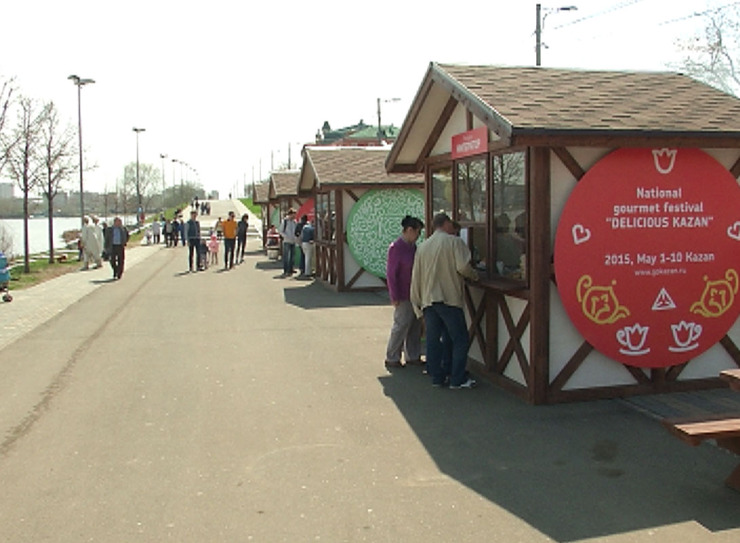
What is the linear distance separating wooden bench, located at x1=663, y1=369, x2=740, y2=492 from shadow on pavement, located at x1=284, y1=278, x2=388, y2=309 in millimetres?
10400

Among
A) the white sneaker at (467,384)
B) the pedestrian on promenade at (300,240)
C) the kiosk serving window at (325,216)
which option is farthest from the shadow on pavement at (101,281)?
the white sneaker at (467,384)

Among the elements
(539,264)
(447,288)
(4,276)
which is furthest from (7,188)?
(539,264)

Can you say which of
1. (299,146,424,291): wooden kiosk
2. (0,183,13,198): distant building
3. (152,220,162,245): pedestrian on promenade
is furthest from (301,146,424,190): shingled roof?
(152,220,162,245): pedestrian on promenade

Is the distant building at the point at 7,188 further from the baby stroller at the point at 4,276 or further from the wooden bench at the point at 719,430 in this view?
the wooden bench at the point at 719,430

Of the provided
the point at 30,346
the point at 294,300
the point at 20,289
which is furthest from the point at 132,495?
the point at 20,289

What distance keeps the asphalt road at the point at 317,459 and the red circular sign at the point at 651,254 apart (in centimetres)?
85

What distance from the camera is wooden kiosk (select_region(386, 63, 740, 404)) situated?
23.7 ft

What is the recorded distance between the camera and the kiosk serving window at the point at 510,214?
7.65 m

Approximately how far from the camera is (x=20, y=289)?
19.7m

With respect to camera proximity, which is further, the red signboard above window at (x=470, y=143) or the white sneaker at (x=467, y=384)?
the red signboard above window at (x=470, y=143)

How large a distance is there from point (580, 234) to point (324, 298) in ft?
32.4

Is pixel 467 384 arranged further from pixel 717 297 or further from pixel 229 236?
pixel 229 236

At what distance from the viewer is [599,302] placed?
7371 mm

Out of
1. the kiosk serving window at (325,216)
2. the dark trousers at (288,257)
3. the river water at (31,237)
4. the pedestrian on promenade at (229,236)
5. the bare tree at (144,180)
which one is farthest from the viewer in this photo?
the bare tree at (144,180)
